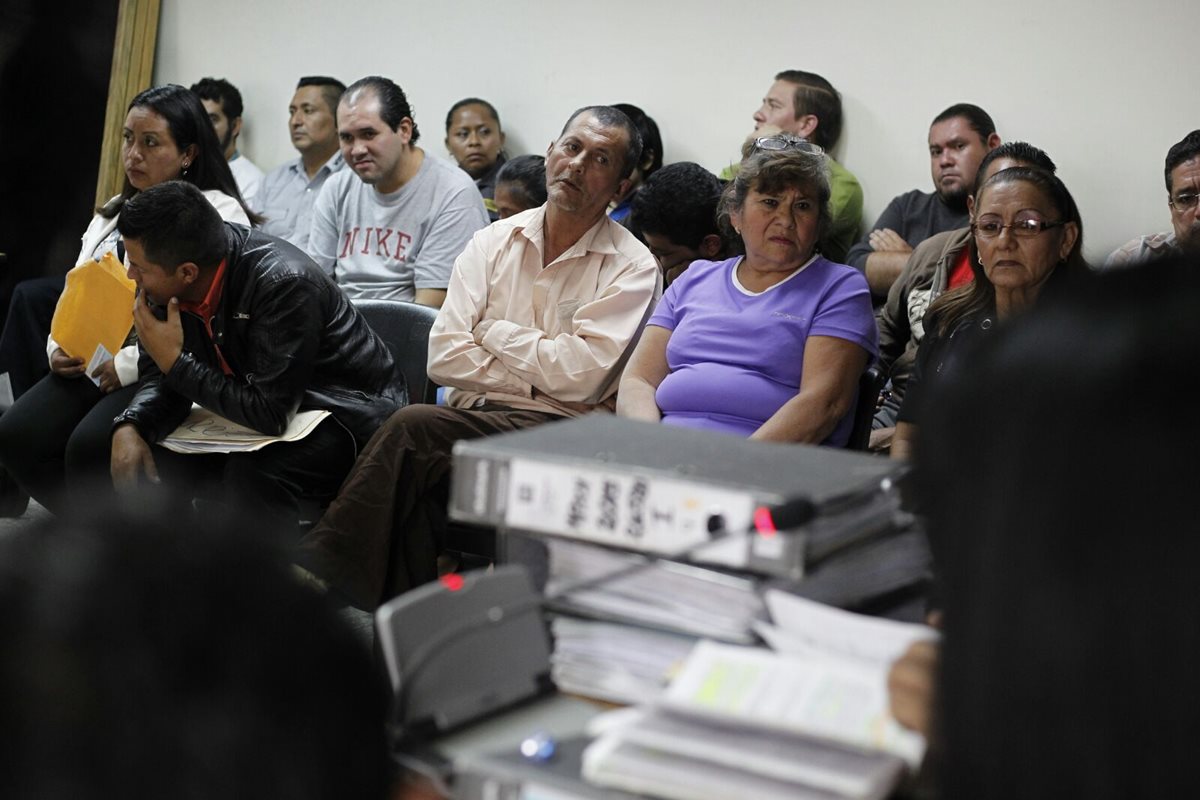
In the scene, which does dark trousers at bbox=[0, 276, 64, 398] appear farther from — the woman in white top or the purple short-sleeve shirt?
the purple short-sleeve shirt

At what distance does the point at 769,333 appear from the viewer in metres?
2.70

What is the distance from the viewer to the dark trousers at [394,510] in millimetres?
2697

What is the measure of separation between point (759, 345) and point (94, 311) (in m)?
1.68

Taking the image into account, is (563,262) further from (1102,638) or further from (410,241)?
(1102,638)

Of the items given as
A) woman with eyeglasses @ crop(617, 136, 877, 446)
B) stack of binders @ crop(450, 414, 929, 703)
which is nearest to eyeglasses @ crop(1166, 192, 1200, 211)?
woman with eyeglasses @ crop(617, 136, 877, 446)

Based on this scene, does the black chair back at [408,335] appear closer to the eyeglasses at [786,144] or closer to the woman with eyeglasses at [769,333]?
the woman with eyeglasses at [769,333]

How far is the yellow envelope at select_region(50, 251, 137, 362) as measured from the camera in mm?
3174

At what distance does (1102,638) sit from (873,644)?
491mm

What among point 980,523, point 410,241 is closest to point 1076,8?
point 410,241

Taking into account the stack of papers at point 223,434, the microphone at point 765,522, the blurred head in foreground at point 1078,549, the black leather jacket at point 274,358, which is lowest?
the stack of papers at point 223,434

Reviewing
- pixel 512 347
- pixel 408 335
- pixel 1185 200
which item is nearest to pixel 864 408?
pixel 512 347

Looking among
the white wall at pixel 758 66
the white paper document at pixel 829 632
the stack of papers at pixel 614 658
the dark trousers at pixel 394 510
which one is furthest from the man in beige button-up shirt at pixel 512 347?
the white paper document at pixel 829 632

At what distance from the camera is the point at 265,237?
306 centimetres

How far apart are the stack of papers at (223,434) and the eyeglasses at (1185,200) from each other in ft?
6.49
